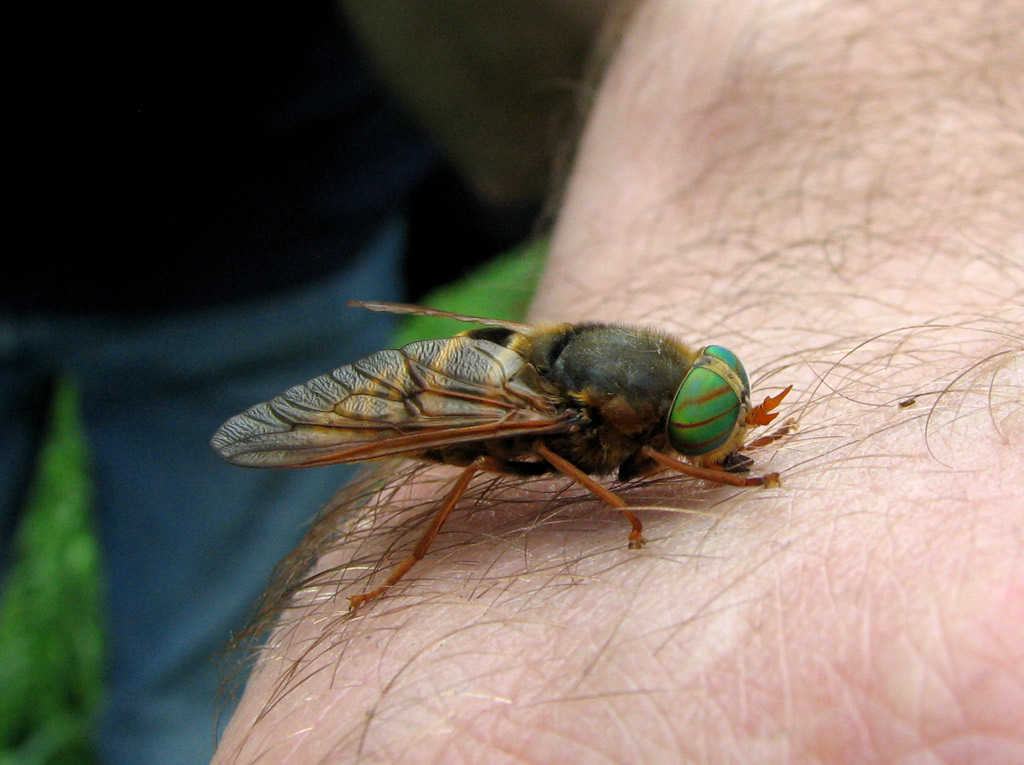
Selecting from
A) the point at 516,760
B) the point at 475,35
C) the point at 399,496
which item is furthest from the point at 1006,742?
the point at 475,35

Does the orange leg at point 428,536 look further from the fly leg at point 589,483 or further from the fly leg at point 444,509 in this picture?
the fly leg at point 589,483

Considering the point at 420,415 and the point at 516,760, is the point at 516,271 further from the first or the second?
the point at 516,760

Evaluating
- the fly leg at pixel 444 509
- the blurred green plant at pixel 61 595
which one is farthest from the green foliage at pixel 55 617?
the fly leg at pixel 444 509

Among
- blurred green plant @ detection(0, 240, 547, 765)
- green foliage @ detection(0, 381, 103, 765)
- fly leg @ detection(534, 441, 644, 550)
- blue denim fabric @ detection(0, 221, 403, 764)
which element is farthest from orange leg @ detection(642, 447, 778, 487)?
green foliage @ detection(0, 381, 103, 765)

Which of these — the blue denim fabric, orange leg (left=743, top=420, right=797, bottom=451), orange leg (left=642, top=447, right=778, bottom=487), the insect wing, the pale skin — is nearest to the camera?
the pale skin

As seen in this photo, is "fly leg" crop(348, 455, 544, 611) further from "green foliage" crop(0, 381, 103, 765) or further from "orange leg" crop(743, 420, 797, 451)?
"green foliage" crop(0, 381, 103, 765)

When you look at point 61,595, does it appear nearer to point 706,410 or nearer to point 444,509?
point 444,509
